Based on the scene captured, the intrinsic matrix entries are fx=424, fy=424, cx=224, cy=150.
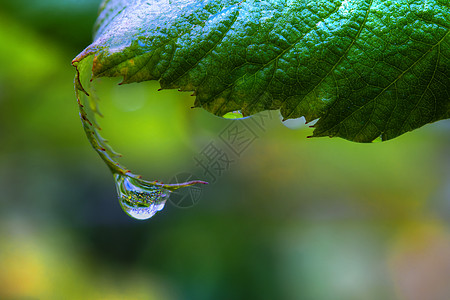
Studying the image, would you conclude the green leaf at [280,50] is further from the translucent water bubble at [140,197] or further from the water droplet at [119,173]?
the translucent water bubble at [140,197]

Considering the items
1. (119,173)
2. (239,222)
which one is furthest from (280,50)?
(239,222)

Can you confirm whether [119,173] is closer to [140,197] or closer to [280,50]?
[140,197]

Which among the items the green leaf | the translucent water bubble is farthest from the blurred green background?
the green leaf

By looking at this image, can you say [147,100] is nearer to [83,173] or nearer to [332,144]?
[83,173]

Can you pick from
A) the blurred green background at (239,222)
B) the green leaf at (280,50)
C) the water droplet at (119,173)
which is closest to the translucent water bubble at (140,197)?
the water droplet at (119,173)

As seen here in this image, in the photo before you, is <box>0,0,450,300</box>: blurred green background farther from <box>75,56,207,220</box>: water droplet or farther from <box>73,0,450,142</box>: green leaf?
<box>73,0,450,142</box>: green leaf
